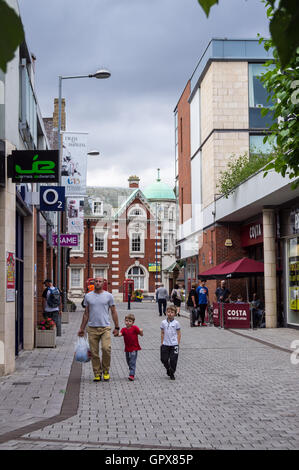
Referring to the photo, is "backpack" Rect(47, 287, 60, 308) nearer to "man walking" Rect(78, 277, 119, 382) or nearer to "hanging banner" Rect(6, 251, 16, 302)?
"hanging banner" Rect(6, 251, 16, 302)

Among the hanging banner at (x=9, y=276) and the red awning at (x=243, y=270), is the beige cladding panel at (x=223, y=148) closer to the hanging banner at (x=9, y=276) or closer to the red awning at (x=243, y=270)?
the red awning at (x=243, y=270)

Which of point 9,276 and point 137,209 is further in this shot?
point 137,209

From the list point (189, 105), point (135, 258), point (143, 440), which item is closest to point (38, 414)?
point (143, 440)

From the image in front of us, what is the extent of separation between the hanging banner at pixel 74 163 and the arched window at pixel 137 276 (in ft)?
131

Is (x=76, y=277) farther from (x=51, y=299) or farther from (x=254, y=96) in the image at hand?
(x=51, y=299)

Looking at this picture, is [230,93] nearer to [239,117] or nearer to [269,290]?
[239,117]

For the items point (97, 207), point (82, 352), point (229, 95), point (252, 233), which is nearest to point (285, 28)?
point (82, 352)

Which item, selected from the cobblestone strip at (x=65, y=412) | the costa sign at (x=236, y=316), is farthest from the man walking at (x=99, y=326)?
the costa sign at (x=236, y=316)

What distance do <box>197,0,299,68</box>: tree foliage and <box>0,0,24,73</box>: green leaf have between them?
0.65 m

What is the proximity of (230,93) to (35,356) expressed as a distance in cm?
2015

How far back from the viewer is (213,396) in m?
9.55

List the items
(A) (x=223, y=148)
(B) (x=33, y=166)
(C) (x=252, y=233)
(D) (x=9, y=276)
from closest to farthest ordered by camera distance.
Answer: (D) (x=9, y=276) < (B) (x=33, y=166) < (C) (x=252, y=233) < (A) (x=223, y=148)

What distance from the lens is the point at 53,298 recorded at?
1822 cm

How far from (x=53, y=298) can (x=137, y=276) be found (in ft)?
161
